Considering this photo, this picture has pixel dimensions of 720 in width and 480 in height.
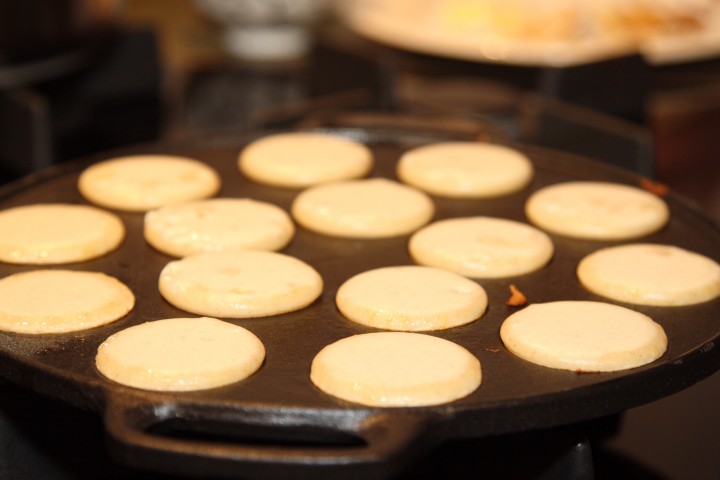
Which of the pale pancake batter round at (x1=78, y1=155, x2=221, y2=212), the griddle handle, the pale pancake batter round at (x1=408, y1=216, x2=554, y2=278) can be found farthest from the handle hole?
the pale pancake batter round at (x1=78, y1=155, x2=221, y2=212)

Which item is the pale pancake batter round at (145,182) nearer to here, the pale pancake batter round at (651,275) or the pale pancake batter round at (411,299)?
the pale pancake batter round at (411,299)

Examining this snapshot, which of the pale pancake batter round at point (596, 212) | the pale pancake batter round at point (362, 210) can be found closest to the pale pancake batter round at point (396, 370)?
the pale pancake batter round at point (362, 210)

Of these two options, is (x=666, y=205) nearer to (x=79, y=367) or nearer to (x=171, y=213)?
(x=171, y=213)

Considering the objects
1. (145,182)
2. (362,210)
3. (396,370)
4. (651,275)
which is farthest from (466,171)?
(396,370)

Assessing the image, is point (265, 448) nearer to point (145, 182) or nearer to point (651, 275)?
point (651, 275)

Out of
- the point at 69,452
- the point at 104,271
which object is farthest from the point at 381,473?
the point at 104,271
